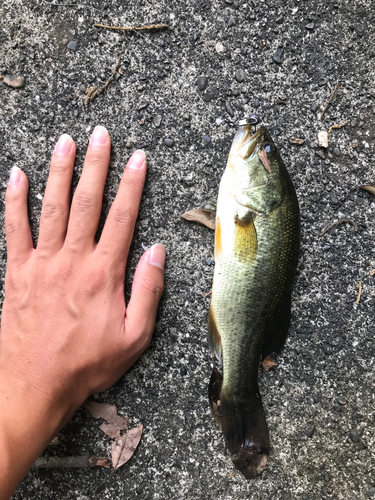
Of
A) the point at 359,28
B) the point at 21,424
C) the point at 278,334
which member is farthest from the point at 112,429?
the point at 359,28

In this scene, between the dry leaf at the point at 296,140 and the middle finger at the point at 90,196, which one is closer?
the middle finger at the point at 90,196

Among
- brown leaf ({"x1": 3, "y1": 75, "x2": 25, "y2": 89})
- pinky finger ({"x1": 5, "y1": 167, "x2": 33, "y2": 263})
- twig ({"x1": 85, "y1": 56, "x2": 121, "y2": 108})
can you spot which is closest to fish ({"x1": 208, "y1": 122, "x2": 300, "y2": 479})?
twig ({"x1": 85, "y1": 56, "x2": 121, "y2": 108})

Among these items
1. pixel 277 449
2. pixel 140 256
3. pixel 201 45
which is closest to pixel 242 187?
pixel 140 256

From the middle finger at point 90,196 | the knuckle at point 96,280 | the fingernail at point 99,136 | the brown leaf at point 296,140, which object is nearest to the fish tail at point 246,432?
the knuckle at point 96,280

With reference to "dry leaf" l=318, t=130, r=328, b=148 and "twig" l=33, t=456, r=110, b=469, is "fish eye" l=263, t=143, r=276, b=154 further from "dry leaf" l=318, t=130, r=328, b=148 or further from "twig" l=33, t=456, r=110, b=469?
"twig" l=33, t=456, r=110, b=469

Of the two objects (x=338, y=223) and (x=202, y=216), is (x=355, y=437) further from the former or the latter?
(x=202, y=216)

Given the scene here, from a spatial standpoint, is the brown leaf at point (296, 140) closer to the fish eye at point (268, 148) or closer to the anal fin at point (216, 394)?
the fish eye at point (268, 148)

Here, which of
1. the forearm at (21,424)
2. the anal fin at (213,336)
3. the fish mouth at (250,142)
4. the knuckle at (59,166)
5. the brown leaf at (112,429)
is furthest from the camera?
the brown leaf at (112,429)
